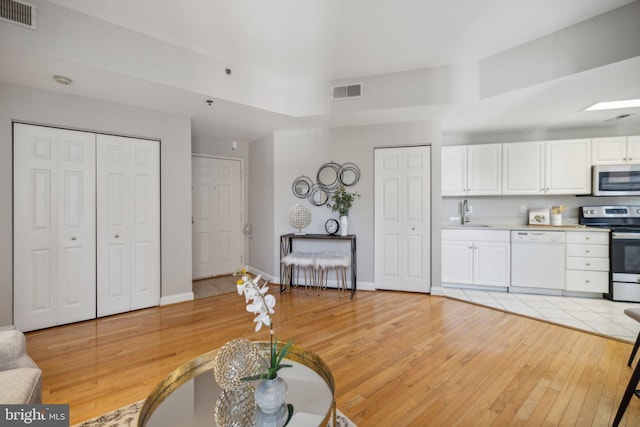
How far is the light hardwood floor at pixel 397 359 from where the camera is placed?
166 centimetres

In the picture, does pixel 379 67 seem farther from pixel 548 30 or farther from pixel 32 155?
pixel 32 155

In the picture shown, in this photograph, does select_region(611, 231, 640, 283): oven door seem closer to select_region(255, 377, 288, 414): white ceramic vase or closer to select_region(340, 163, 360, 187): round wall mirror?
select_region(340, 163, 360, 187): round wall mirror

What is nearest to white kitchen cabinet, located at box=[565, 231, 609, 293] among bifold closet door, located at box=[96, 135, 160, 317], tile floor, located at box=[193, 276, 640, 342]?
tile floor, located at box=[193, 276, 640, 342]

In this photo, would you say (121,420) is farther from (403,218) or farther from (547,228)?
(547,228)

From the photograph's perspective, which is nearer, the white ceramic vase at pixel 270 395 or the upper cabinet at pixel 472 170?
the white ceramic vase at pixel 270 395

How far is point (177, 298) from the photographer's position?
3561 millimetres

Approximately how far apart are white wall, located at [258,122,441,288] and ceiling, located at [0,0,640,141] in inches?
14.6

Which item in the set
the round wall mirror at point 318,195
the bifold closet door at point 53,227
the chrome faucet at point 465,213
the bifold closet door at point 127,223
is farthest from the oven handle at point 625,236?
the bifold closet door at point 53,227

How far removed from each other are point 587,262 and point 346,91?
12.9ft

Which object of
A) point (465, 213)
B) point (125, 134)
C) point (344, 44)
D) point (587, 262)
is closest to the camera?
point (344, 44)

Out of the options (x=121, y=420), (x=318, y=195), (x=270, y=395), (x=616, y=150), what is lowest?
(x=121, y=420)

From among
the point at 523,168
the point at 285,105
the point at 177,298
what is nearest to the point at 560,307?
the point at 523,168

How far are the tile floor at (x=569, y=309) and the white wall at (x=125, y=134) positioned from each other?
375cm

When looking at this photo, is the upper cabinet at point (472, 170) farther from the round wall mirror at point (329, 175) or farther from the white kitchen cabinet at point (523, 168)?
the round wall mirror at point (329, 175)
